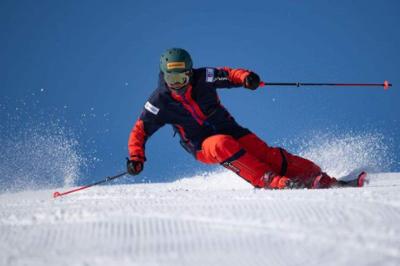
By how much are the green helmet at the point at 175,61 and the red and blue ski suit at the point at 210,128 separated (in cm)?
20

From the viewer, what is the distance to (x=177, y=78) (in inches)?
215

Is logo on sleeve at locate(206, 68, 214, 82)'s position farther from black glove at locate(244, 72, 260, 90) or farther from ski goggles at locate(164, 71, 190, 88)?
black glove at locate(244, 72, 260, 90)

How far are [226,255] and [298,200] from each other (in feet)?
3.78

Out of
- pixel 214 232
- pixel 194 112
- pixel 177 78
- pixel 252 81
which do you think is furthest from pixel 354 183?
pixel 214 232

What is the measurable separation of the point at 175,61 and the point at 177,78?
0.20m

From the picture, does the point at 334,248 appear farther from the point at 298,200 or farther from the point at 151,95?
the point at 151,95

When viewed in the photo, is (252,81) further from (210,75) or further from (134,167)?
(134,167)

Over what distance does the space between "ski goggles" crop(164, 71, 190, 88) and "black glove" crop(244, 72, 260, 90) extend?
2.29 feet

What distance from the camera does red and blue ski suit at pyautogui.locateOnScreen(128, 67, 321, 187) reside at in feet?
17.6

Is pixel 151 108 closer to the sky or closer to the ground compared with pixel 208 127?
closer to the sky

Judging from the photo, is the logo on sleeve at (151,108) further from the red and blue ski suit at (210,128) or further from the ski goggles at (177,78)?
the ski goggles at (177,78)

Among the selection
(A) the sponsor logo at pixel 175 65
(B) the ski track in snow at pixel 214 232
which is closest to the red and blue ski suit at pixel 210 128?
(A) the sponsor logo at pixel 175 65

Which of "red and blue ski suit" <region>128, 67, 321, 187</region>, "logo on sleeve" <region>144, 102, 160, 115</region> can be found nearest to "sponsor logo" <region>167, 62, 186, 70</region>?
"red and blue ski suit" <region>128, 67, 321, 187</region>

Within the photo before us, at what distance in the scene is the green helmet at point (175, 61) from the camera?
5441mm
